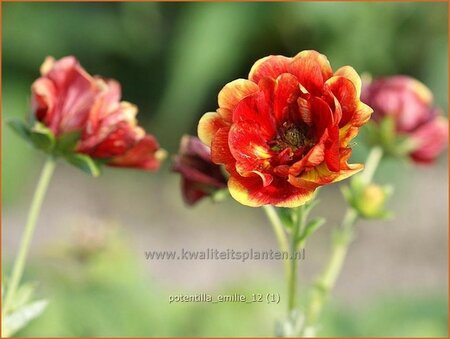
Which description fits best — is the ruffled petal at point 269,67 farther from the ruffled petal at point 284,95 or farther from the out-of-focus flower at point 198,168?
the out-of-focus flower at point 198,168

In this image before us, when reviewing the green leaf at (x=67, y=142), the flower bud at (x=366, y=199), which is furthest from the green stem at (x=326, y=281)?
the green leaf at (x=67, y=142)

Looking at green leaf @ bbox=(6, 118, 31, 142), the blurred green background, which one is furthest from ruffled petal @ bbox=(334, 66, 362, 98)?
the blurred green background

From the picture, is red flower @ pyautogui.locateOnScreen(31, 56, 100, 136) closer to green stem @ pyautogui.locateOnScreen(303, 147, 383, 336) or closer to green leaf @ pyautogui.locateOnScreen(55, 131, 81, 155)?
green leaf @ pyautogui.locateOnScreen(55, 131, 81, 155)

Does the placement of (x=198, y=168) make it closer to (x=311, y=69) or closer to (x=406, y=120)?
(x=311, y=69)

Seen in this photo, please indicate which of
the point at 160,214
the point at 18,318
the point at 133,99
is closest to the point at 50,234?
the point at 160,214

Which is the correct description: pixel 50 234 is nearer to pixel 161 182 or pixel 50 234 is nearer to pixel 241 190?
pixel 161 182

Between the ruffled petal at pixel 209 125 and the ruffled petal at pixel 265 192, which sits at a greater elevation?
the ruffled petal at pixel 209 125

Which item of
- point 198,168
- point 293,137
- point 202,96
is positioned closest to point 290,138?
point 293,137
